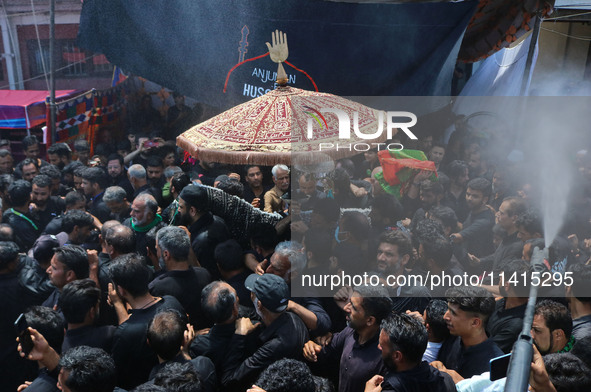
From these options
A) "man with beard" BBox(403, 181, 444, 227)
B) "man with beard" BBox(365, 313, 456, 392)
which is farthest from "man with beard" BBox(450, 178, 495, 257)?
"man with beard" BBox(365, 313, 456, 392)

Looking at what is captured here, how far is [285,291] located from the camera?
3.39 m

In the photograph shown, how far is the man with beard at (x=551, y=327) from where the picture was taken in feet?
10.7

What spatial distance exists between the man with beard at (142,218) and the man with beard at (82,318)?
162cm

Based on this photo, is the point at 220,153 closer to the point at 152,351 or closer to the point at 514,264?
the point at 152,351

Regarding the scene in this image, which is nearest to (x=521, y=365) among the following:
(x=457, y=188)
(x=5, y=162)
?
(x=457, y=188)

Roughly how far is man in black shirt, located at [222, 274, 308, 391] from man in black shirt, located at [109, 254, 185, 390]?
1.70ft

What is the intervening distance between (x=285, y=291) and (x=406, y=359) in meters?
0.93

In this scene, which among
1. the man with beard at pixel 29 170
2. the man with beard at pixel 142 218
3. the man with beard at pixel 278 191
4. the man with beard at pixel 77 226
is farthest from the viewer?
the man with beard at pixel 29 170

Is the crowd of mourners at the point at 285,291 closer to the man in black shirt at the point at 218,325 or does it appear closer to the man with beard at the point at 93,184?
the man in black shirt at the point at 218,325

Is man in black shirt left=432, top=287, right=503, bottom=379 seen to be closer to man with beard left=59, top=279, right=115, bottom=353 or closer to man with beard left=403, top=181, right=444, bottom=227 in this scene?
man with beard left=59, top=279, right=115, bottom=353

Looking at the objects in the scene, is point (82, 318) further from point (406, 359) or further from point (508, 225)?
point (508, 225)

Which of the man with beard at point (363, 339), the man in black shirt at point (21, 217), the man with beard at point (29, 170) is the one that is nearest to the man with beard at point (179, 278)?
the man with beard at point (363, 339)

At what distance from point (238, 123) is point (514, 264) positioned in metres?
2.54

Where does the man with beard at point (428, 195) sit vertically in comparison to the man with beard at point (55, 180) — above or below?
above
